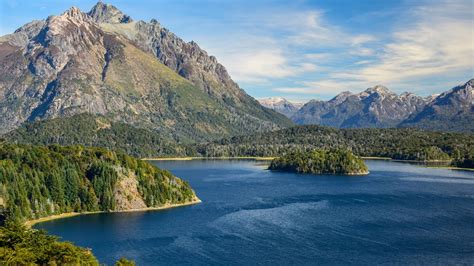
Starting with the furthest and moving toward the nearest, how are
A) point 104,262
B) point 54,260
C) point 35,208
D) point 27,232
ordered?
1. point 35,208
2. point 104,262
3. point 27,232
4. point 54,260

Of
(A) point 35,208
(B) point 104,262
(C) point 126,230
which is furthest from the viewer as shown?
(A) point 35,208

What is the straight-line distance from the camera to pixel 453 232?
600ft

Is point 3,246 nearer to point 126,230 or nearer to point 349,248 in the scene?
point 126,230

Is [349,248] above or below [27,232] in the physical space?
below

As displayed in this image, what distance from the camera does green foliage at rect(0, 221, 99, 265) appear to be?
105m

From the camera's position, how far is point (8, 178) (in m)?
197

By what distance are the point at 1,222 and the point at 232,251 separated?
7187 centimetres

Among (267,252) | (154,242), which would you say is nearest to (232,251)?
(267,252)

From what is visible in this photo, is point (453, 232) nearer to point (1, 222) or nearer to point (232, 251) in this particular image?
point (232, 251)

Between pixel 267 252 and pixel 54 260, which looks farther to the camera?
pixel 267 252

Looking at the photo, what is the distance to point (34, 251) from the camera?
110m

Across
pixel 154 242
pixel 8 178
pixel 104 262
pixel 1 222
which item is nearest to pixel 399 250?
pixel 154 242

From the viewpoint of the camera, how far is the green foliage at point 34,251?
105 metres

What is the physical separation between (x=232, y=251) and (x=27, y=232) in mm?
58411
